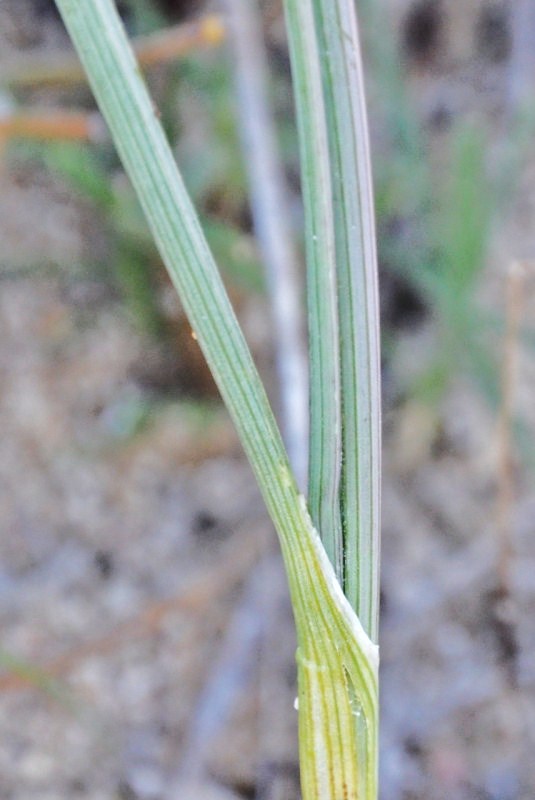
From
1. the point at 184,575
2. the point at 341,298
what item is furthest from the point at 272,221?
the point at 341,298

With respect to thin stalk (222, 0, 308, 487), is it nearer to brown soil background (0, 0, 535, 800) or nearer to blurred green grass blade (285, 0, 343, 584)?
brown soil background (0, 0, 535, 800)

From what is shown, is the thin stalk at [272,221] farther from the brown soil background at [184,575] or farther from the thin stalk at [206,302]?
the thin stalk at [206,302]

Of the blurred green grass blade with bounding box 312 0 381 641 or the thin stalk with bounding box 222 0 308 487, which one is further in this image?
the thin stalk with bounding box 222 0 308 487

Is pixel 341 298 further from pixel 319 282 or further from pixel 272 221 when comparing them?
pixel 272 221

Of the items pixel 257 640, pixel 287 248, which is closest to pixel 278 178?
pixel 287 248

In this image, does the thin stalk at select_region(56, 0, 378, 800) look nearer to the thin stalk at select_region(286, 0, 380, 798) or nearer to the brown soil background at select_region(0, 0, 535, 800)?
the thin stalk at select_region(286, 0, 380, 798)

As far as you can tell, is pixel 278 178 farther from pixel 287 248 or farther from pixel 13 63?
pixel 13 63

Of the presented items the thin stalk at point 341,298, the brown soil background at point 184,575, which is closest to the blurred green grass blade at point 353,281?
the thin stalk at point 341,298

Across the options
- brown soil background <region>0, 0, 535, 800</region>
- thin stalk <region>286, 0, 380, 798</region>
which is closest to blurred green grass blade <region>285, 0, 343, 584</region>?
thin stalk <region>286, 0, 380, 798</region>

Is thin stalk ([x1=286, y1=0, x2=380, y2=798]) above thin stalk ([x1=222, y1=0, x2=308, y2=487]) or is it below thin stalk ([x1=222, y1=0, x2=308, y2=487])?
below
